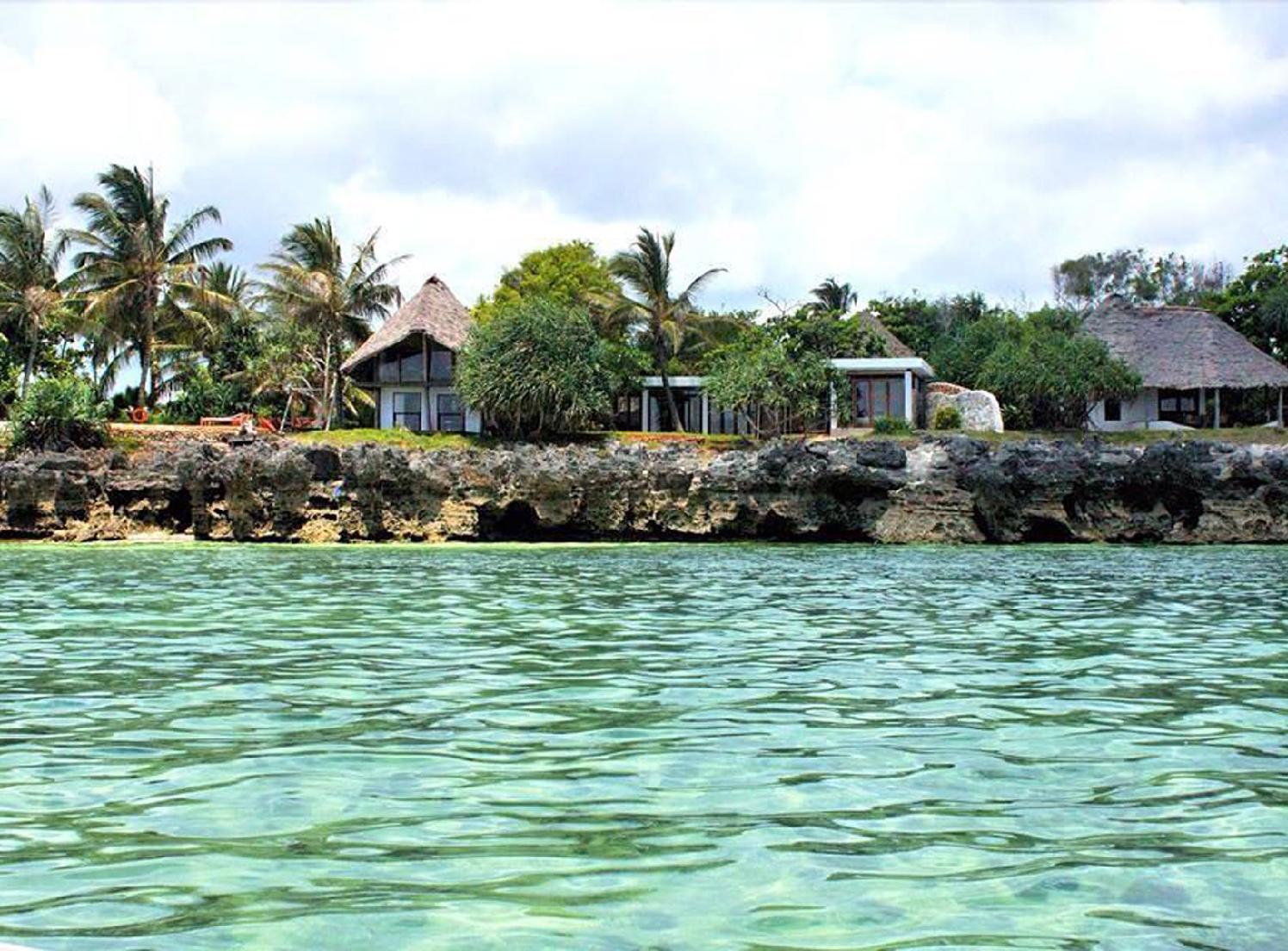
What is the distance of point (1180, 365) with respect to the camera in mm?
49719

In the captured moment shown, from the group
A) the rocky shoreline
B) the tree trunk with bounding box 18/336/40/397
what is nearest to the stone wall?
the rocky shoreline

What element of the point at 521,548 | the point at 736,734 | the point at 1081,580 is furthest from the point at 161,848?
the point at 521,548

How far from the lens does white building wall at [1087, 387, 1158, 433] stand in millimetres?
50750

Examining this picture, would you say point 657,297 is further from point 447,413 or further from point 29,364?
point 29,364

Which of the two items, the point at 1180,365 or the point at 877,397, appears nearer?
the point at 877,397

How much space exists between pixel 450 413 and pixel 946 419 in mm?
18853

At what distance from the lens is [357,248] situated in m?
48.7

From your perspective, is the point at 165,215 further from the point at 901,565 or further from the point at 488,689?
the point at 488,689

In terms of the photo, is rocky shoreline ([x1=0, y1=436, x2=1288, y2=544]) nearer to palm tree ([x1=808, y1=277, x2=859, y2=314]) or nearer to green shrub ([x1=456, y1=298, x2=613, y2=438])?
green shrub ([x1=456, y1=298, x2=613, y2=438])

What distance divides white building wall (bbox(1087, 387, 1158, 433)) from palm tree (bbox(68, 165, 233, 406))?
3562 centimetres

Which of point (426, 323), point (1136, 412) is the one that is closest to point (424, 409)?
point (426, 323)

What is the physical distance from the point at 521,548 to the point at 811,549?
545 centimetres

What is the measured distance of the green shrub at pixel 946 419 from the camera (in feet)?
149

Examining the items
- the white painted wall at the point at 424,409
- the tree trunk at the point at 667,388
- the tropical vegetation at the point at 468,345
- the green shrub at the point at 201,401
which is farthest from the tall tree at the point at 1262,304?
the green shrub at the point at 201,401
